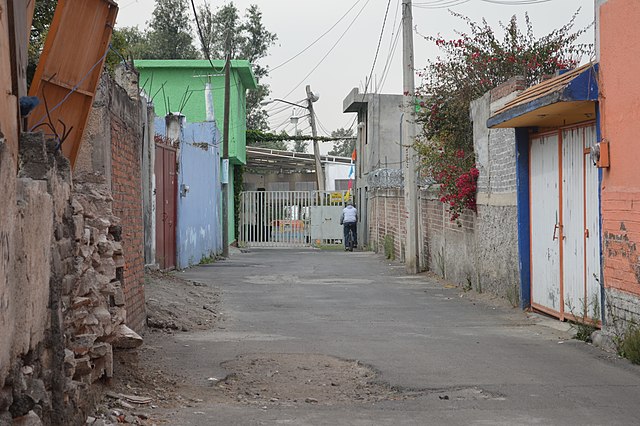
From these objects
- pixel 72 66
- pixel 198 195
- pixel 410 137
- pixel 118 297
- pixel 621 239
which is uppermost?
pixel 410 137

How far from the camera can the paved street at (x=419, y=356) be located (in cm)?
708

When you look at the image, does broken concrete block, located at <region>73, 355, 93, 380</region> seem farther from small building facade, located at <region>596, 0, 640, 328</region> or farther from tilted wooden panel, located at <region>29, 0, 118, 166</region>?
small building facade, located at <region>596, 0, 640, 328</region>

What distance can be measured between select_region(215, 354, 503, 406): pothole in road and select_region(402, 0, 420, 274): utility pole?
493 inches

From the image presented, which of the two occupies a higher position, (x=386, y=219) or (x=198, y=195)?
(x=198, y=195)

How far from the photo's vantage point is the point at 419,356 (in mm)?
9758

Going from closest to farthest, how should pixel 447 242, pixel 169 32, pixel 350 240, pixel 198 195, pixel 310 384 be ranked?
pixel 310 384 < pixel 447 242 < pixel 198 195 < pixel 350 240 < pixel 169 32

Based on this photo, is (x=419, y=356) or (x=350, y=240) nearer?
(x=419, y=356)

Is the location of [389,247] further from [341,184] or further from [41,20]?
[341,184]

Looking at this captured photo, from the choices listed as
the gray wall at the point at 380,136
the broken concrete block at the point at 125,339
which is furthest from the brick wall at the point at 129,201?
the gray wall at the point at 380,136

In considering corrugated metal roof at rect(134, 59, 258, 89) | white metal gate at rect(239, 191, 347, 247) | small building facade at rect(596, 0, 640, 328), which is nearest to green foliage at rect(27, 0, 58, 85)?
small building facade at rect(596, 0, 640, 328)

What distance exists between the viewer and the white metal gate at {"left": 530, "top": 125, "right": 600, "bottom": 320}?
11281mm

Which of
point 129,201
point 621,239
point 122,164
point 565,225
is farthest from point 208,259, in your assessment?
point 621,239

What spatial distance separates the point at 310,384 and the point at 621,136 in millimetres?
4342

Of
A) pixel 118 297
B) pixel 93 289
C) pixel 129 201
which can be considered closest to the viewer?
pixel 93 289
